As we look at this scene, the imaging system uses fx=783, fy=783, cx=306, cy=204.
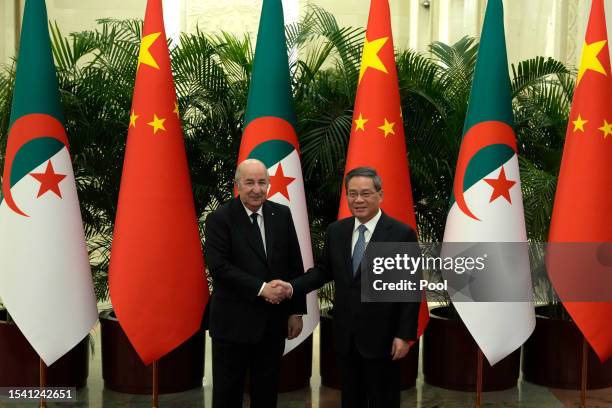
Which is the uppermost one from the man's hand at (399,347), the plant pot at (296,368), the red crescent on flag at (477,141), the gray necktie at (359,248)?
the red crescent on flag at (477,141)

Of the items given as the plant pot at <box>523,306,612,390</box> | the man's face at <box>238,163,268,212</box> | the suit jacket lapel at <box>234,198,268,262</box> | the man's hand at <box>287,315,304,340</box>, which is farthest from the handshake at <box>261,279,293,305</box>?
the plant pot at <box>523,306,612,390</box>

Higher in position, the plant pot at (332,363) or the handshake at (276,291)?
the handshake at (276,291)

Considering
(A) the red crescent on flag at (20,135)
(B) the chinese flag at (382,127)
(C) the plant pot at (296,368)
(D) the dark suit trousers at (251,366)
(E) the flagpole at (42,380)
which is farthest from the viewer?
(C) the plant pot at (296,368)

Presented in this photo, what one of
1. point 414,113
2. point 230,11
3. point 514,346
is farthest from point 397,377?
point 230,11

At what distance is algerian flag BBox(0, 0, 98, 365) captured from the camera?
444cm

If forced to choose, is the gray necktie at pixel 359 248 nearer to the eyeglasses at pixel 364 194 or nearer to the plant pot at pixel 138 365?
the eyeglasses at pixel 364 194

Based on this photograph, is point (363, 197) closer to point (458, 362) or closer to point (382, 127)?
point (382, 127)

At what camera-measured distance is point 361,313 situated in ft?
11.3

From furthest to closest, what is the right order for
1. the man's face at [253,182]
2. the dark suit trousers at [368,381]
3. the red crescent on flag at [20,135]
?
the red crescent on flag at [20,135]
the man's face at [253,182]
the dark suit trousers at [368,381]

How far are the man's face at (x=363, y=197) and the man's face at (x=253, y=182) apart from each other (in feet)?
1.40

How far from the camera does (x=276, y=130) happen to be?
4.68 m

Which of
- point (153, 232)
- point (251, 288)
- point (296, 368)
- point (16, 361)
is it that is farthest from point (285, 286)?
point (16, 361)

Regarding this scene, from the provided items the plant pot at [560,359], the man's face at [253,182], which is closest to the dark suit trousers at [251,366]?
the man's face at [253,182]

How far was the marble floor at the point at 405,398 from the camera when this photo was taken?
4980mm
